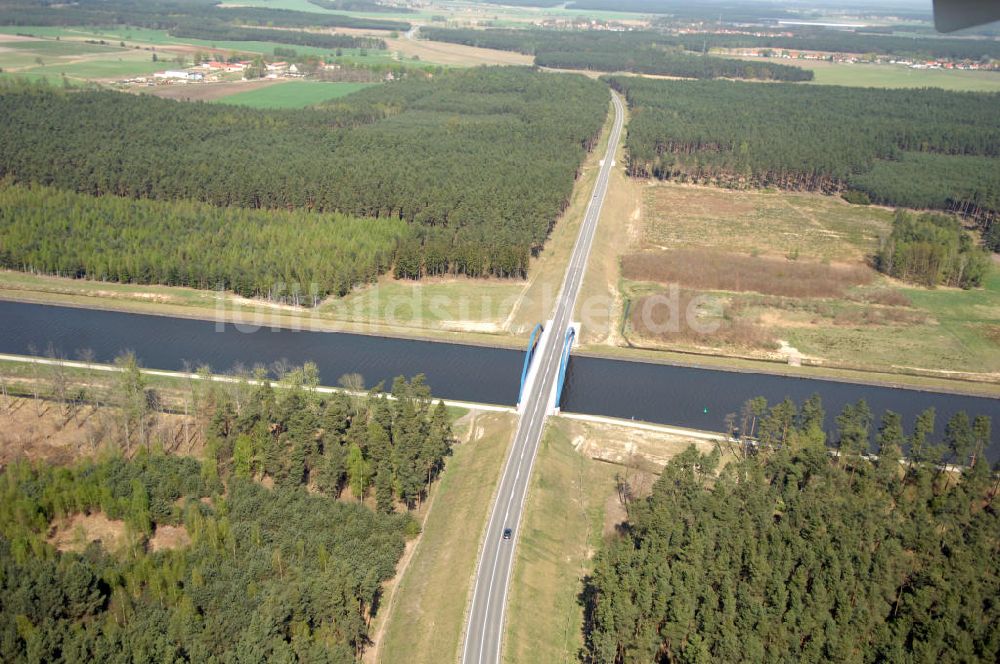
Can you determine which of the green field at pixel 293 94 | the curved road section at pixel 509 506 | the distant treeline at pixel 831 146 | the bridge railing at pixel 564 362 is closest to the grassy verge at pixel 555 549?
the curved road section at pixel 509 506

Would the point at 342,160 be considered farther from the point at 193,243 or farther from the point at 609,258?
the point at 609,258

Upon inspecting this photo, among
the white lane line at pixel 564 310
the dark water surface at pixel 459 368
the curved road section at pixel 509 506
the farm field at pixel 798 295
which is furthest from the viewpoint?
the farm field at pixel 798 295

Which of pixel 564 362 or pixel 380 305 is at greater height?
pixel 564 362

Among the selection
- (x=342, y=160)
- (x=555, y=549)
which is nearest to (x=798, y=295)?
(x=555, y=549)

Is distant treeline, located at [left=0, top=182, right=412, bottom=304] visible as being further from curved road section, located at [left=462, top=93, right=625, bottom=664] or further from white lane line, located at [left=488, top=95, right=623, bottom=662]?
curved road section, located at [left=462, top=93, right=625, bottom=664]

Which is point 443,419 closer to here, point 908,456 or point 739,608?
point 739,608

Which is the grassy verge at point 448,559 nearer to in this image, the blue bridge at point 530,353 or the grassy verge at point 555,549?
the grassy verge at point 555,549
